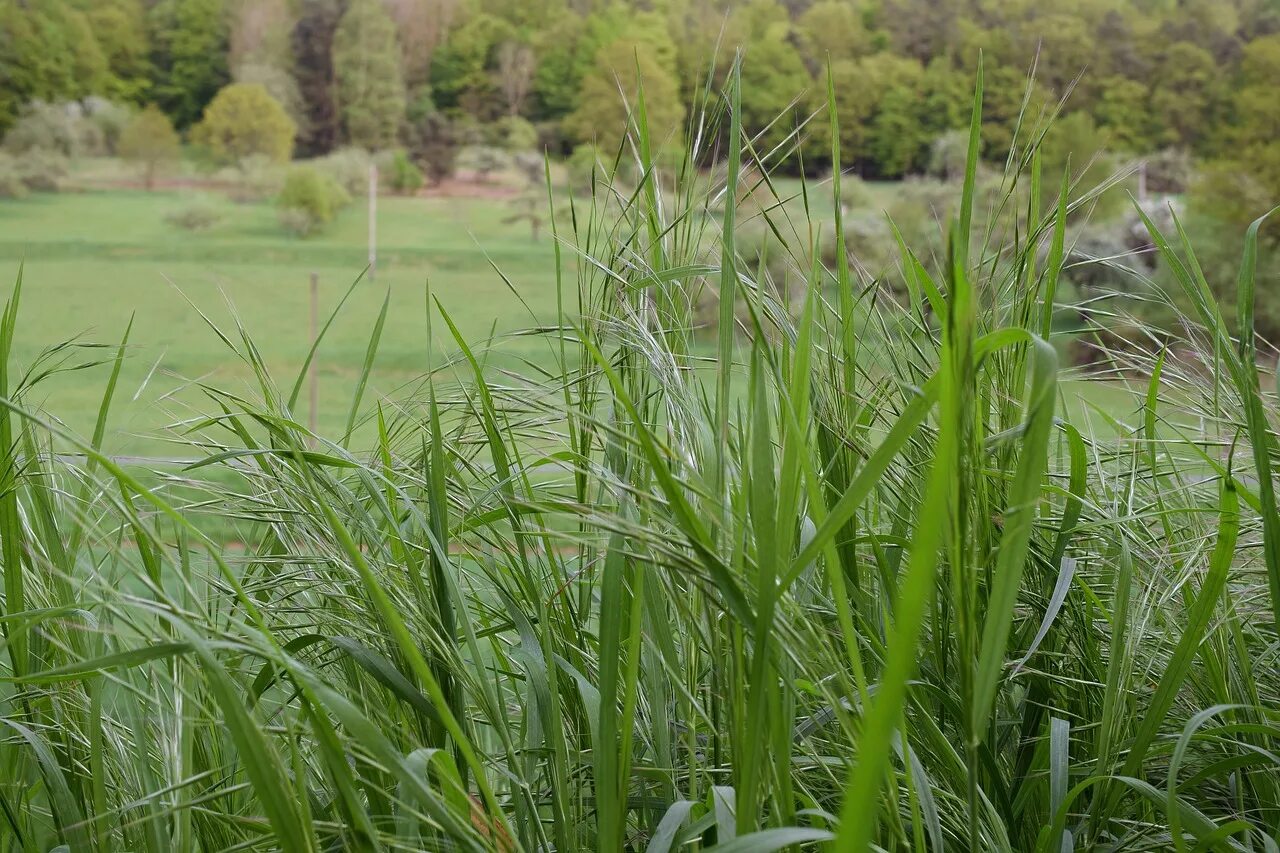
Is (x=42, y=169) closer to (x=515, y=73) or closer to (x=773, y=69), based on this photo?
(x=515, y=73)

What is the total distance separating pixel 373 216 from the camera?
17.4 ft

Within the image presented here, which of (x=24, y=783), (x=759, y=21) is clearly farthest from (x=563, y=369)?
(x=759, y=21)

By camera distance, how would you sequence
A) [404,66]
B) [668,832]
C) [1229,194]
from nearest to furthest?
[668,832]
[1229,194]
[404,66]

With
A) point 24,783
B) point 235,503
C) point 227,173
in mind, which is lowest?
point 24,783

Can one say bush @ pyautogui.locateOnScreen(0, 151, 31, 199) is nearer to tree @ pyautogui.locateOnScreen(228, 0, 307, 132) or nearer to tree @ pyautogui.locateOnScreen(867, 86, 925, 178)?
tree @ pyautogui.locateOnScreen(228, 0, 307, 132)

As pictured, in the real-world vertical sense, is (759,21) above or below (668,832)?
above

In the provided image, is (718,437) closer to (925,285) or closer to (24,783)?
(925,285)

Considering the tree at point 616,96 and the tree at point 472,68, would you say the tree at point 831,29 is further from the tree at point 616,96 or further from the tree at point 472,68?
the tree at point 472,68

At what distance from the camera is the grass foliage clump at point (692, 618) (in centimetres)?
21

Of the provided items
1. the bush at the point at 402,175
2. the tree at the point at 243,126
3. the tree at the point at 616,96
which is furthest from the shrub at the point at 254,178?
the tree at the point at 616,96

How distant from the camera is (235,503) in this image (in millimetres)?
336

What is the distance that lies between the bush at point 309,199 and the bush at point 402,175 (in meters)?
0.23

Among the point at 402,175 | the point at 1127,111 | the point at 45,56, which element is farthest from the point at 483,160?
the point at 1127,111

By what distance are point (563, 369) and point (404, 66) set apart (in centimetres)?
532
